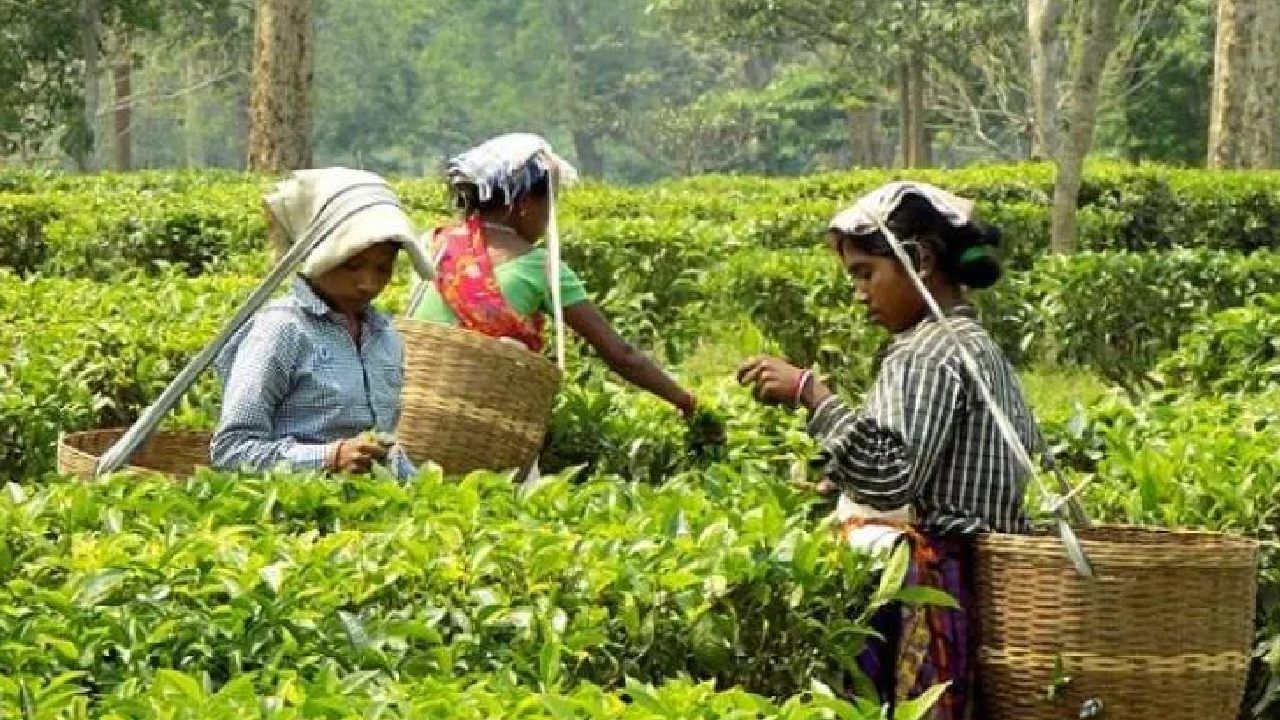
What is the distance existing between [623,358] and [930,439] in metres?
1.66

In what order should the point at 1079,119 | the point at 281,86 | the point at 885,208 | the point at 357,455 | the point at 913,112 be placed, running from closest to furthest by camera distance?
the point at 885,208 < the point at 357,455 < the point at 1079,119 < the point at 281,86 < the point at 913,112

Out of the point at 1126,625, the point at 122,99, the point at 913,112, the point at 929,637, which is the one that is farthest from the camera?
the point at 913,112

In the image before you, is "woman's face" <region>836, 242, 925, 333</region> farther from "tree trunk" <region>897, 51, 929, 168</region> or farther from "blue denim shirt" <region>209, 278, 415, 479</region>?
"tree trunk" <region>897, 51, 929, 168</region>

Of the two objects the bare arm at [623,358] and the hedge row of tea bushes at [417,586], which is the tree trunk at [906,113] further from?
the hedge row of tea bushes at [417,586]

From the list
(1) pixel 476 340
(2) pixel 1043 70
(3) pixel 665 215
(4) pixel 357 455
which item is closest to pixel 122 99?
(2) pixel 1043 70

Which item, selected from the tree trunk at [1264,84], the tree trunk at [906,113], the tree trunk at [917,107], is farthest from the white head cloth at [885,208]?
the tree trunk at [917,107]

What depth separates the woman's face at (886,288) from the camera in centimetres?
444

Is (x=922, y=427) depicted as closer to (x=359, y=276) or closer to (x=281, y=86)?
(x=359, y=276)

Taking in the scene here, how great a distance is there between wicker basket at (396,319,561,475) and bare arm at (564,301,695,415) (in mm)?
433

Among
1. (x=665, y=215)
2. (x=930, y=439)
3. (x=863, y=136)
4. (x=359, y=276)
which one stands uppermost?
(x=359, y=276)

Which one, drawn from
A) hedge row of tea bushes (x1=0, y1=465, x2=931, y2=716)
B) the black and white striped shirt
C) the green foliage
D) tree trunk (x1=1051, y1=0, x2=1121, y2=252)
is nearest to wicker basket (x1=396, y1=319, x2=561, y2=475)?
hedge row of tea bushes (x1=0, y1=465, x2=931, y2=716)

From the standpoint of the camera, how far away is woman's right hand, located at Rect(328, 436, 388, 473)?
4719 millimetres

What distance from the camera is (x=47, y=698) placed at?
310 cm

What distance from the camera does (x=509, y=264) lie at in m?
5.77
